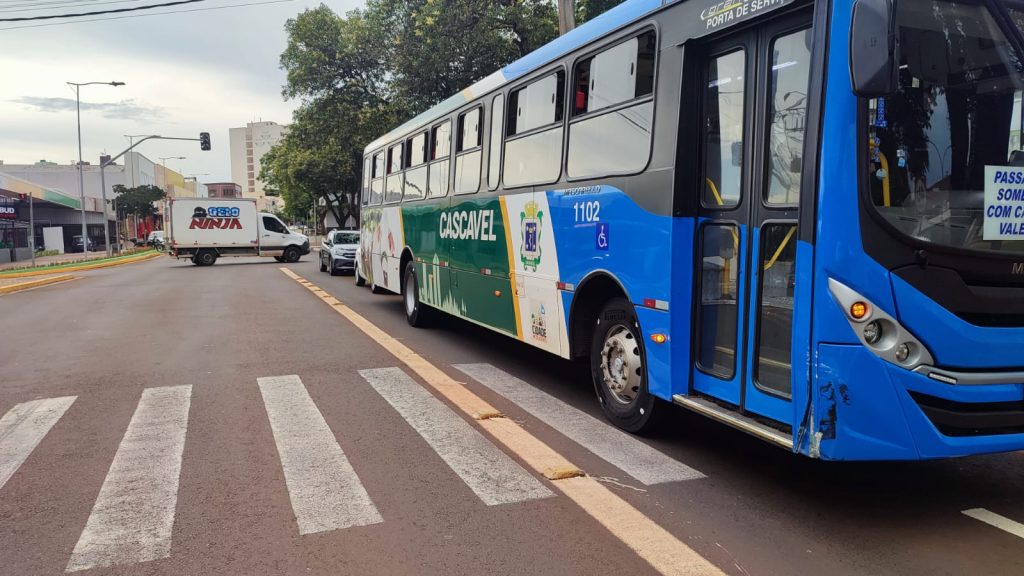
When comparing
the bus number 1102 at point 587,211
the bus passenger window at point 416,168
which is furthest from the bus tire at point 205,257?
the bus number 1102 at point 587,211

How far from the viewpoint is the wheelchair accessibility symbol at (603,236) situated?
16.8 ft

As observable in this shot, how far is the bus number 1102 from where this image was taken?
5.28 meters

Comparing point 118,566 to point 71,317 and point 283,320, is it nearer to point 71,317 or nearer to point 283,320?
point 283,320

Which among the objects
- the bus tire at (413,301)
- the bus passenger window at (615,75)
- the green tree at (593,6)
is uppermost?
the green tree at (593,6)

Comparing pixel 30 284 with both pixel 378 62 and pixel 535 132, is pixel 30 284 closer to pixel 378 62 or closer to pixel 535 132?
pixel 378 62

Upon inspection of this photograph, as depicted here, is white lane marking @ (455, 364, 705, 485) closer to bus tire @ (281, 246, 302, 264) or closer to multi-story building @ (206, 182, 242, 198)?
bus tire @ (281, 246, 302, 264)

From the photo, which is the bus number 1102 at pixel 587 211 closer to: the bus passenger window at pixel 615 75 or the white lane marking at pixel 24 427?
the bus passenger window at pixel 615 75

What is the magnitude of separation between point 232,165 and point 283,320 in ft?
608

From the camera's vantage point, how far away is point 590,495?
3.99 m

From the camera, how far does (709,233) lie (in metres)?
4.35

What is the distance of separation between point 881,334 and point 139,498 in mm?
3995

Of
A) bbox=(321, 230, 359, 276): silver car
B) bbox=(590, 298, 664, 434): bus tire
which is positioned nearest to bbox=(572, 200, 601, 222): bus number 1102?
bbox=(590, 298, 664, 434): bus tire

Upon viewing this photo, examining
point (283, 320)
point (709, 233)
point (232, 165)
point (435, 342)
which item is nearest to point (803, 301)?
point (709, 233)

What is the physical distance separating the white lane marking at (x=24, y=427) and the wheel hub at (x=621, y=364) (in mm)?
3981
